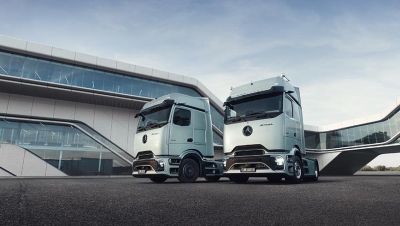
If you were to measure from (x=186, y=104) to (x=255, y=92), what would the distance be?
9.13 feet

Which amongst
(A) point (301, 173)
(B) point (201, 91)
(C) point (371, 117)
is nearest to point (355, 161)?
(C) point (371, 117)

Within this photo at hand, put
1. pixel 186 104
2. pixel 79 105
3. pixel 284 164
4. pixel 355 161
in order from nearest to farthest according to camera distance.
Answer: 1. pixel 284 164
2. pixel 186 104
3. pixel 79 105
4. pixel 355 161

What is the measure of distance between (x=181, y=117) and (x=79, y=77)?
16486 mm

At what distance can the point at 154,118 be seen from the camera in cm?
983

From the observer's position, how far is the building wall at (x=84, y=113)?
21.6 meters

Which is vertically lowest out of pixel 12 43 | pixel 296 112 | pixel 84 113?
pixel 296 112

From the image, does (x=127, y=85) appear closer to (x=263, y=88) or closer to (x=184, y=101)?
(x=184, y=101)

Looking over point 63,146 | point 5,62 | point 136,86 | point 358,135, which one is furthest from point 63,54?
point 358,135

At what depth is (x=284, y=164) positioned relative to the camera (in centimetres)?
744

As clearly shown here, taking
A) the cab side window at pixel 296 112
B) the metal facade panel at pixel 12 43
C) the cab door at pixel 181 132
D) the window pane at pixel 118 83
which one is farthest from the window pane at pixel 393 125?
the metal facade panel at pixel 12 43

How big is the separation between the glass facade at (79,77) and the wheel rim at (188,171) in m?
15.3

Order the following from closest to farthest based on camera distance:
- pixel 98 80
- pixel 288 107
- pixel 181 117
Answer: pixel 288 107 < pixel 181 117 < pixel 98 80

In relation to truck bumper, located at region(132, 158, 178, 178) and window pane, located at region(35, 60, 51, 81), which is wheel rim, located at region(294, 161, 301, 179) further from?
window pane, located at region(35, 60, 51, 81)

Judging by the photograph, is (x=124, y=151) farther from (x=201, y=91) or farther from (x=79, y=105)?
(x=201, y=91)
